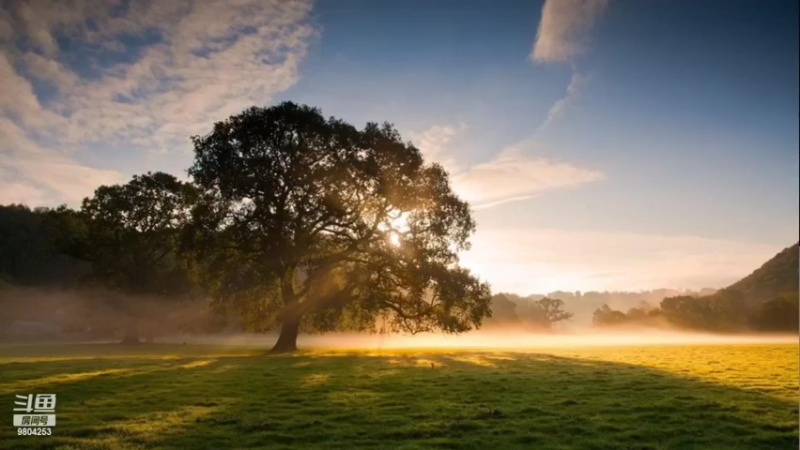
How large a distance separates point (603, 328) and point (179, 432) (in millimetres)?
148196

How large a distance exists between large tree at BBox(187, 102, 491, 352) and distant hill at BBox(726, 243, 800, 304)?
98617mm

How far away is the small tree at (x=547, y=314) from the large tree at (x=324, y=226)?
12648 centimetres

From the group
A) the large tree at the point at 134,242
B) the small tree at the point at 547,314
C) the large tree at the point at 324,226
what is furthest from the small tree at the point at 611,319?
the large tree at the point at 134,242

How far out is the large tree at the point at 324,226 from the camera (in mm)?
39438

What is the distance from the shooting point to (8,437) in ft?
40.2

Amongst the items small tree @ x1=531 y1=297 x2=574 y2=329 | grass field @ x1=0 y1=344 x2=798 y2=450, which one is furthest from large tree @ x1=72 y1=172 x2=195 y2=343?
small tree @ x1=531 y1=297 x2=574 y2=329

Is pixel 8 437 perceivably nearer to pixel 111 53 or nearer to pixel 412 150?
pixel 111 53

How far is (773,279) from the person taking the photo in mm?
123250

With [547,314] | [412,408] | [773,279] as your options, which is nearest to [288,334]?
[412,408]

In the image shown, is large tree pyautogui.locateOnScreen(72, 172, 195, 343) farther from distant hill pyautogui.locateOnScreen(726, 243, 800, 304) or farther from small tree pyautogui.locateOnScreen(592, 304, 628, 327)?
small tree pyautogui.locateOnScreen(592, 304, 628, 327)

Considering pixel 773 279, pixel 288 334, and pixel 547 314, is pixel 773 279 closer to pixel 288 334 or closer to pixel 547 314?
pixel 547 314

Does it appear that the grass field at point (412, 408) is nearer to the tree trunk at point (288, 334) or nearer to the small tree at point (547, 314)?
the tree trunk at point (288, 334)

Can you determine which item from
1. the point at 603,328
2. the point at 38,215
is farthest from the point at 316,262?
the point at 603,328

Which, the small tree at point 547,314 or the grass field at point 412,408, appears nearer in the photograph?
the grass field at point 412,408
